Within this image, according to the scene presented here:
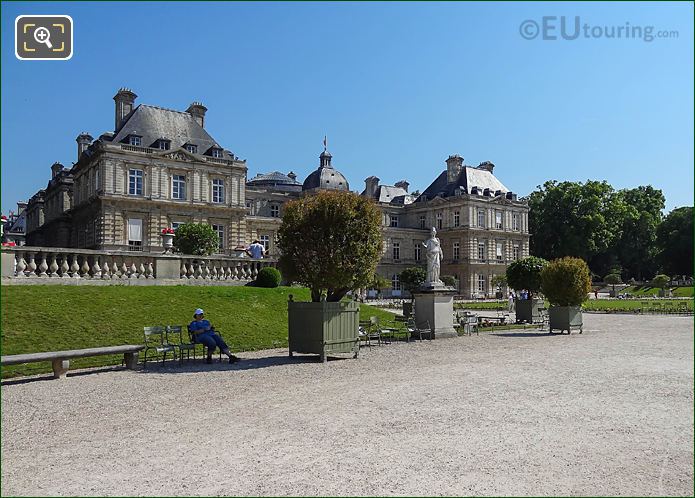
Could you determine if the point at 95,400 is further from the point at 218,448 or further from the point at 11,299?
the point at 11,299

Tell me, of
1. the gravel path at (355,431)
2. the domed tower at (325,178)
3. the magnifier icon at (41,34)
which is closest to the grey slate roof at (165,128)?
the domed tower at (325,178)

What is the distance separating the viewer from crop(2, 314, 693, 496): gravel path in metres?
4.82

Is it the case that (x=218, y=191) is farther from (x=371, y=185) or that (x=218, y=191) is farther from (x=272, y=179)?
(x=371, y=185)

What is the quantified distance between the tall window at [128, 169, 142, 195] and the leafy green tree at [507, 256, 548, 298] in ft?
91.1

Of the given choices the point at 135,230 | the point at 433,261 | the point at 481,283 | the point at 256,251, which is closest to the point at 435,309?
the point at 433,261

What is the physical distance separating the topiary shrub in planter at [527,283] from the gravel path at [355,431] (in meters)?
13.9

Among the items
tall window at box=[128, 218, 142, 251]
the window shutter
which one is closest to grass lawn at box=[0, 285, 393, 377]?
tall window at box=[128, 218, 142, 251]

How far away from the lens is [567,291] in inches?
779

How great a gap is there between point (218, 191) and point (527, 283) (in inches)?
1089

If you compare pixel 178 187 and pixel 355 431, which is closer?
pixel 355 431

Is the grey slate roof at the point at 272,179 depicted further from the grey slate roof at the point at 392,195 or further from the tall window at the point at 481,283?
the tall window at the point at 481,283

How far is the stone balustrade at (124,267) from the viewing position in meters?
15.5

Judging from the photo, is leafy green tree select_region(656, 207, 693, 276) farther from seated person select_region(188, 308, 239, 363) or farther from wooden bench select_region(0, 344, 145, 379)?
wooden bench select_region(0, 344, 145, 379)

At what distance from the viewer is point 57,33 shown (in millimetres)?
3797
